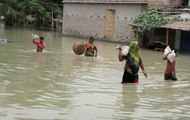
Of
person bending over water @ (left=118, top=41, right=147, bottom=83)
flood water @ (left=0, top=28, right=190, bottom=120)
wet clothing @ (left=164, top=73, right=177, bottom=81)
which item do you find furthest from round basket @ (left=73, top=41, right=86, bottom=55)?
person bending over water @ (left=118, top=41, right=147, bottom=83)

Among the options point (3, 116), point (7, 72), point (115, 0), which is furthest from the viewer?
point (115, 0)

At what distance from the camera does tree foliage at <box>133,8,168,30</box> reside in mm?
25327

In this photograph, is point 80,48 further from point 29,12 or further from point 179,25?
point 29,12

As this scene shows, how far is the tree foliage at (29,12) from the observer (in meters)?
45.8

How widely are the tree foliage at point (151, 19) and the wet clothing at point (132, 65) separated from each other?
14.0m

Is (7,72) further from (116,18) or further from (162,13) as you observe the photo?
(116,18)

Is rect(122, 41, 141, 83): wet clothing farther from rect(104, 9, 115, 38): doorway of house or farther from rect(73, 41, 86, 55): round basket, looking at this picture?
rect(104, 9, 115, 38): doorway of house

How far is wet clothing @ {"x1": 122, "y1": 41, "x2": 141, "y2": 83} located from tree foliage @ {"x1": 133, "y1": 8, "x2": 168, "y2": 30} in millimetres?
13986

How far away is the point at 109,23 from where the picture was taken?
31.8 m

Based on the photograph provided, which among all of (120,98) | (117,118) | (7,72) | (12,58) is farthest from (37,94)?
(12,58)

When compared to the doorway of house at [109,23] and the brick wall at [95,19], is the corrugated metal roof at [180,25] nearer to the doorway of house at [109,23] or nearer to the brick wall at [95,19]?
the brick wall at [95,19]

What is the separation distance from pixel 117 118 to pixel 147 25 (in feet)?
62.3

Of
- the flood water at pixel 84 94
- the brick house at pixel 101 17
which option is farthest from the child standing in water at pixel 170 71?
the brick house at pixel 101 17

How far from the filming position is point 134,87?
10.8m
